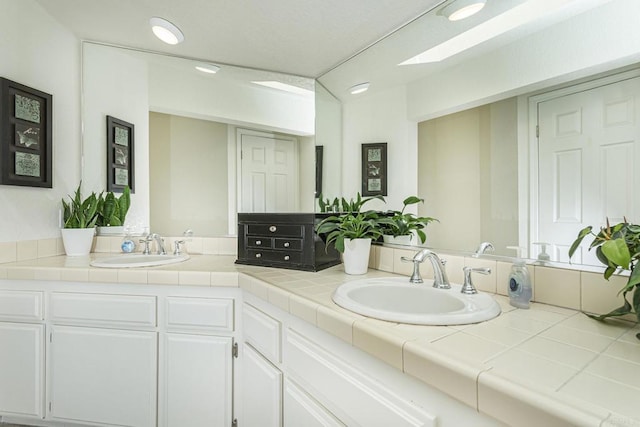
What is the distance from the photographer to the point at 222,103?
2.12 metres

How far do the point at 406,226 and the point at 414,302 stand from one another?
0.42 metres

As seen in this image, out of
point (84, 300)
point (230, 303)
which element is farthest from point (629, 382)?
point (84, 300)

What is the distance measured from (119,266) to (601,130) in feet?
6.24

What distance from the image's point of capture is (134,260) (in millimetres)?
1823

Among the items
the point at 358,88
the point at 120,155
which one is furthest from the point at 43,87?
the point at 358,88

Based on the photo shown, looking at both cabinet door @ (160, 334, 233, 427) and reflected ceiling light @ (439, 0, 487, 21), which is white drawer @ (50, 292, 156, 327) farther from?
reflected ceiling light @ (439, 0, 487, 21)

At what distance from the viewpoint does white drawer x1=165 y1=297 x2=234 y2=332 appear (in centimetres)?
137

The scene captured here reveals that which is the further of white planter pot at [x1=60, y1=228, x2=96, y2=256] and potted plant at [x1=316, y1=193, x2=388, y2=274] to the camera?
white planter pot at [x1=60, y1=228, x2=96, y2=256]

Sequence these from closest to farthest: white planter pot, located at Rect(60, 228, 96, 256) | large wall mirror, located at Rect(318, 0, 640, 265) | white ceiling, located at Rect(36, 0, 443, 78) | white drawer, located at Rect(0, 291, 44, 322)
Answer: large wall mirror, located at Rect(318, 0, 640, 265), white drawer, located at Rect(0, 291, 44, 322), white ceiling, located at Rect(36, 0, 443, 78), white planter pot, located at Rect(60, 228, 96, 256)

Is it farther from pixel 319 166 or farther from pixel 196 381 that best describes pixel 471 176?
pixel 196 381

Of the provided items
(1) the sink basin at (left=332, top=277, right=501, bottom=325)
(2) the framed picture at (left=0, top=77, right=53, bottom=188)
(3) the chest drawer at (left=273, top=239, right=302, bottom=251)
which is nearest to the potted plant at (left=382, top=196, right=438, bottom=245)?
(1) the sink basin at (left=332, top=277, right=501, bottom=325)

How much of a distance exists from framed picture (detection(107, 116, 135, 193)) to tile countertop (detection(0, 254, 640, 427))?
159 cm

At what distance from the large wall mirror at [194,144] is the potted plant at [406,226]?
2.21 feet

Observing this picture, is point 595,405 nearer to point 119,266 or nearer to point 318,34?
point 119,266
